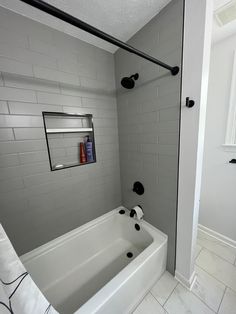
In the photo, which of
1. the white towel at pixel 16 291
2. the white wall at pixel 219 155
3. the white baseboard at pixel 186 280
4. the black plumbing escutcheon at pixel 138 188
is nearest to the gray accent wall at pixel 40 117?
the black plumbing escutcheon at pixel 138 188

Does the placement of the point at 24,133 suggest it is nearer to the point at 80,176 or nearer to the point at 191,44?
the point at 80,176

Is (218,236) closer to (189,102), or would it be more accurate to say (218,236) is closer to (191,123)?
(191,123)

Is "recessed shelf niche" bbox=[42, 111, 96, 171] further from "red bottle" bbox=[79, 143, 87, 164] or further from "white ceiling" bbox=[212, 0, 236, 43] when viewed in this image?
"white ceiling" bbox=[212, 0, 236, 43]

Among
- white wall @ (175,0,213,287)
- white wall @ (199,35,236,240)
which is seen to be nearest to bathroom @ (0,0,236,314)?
white wall @ (175,0,213,287)

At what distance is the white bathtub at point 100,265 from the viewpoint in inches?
36.8

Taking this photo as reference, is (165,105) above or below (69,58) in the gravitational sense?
below

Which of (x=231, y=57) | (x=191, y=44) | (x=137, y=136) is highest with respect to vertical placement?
(x=231, y=57)

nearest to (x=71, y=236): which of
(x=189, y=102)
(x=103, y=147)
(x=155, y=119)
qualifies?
(x=103, y=147)

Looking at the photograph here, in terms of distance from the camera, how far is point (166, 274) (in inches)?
52.9

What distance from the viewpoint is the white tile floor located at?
1065 mm

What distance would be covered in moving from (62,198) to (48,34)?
151cm

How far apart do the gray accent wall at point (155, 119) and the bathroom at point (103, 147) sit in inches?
0.4

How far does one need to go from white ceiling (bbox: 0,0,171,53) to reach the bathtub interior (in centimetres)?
199

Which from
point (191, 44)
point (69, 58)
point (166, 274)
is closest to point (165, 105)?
point (191, 44)
